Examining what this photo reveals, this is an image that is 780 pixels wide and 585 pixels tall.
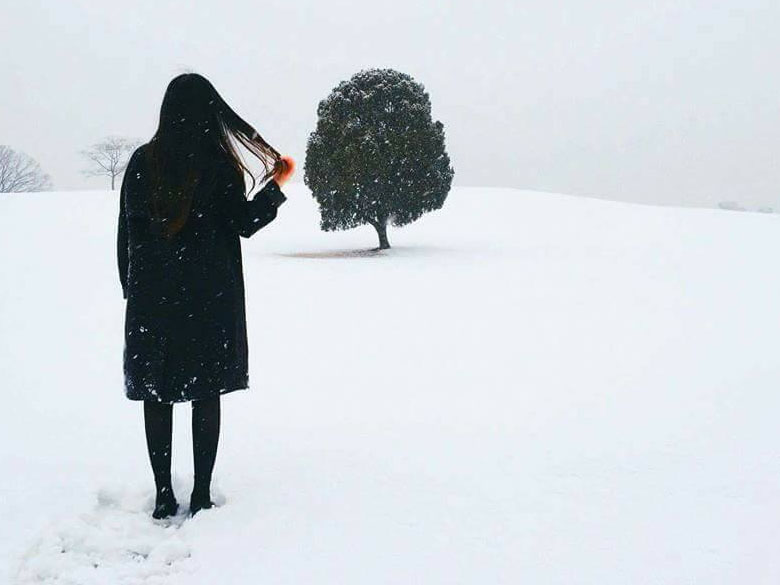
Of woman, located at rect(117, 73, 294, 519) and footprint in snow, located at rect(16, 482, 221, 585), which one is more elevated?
woman, located at rect(117, 73, 294, 519)

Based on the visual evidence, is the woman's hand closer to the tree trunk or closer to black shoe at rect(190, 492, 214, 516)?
black shoe at rect(190, 492, 214, 516)

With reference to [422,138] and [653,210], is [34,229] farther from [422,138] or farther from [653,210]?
[653,210]

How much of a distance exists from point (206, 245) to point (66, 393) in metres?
3.30

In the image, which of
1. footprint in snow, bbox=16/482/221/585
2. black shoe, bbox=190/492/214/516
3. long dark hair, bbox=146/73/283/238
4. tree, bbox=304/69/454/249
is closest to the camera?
footprint in snow, bbox=16/482/221/585

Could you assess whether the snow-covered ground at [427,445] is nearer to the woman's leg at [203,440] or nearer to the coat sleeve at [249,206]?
the woman's leg at [203,440]

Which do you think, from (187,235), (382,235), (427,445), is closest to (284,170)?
(187,235)

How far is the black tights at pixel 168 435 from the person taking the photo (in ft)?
10.2

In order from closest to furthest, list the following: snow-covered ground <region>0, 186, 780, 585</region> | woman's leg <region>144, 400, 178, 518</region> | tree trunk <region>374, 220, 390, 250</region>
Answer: snow-covered ground <region>0, 186, 780, 585</region> → woman's leg <region>144, 400, 178, 518</region> → tree trunk <region>374, 220, 390, 250</region>

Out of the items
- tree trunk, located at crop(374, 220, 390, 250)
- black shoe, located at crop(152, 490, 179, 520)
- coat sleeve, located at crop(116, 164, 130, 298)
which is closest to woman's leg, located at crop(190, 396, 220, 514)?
black shoe, located at crop(152, 490, 179, 520)

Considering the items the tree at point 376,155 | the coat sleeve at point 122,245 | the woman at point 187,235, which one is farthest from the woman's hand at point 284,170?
the tree at point 376,155

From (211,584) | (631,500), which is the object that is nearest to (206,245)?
(211,584)

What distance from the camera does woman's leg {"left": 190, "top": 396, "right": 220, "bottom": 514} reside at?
3127 mm

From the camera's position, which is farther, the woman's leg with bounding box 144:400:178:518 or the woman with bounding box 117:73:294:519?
the woman's leg with bounding box 144:400:178:518

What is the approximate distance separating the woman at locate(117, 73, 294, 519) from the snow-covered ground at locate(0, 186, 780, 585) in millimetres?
750
